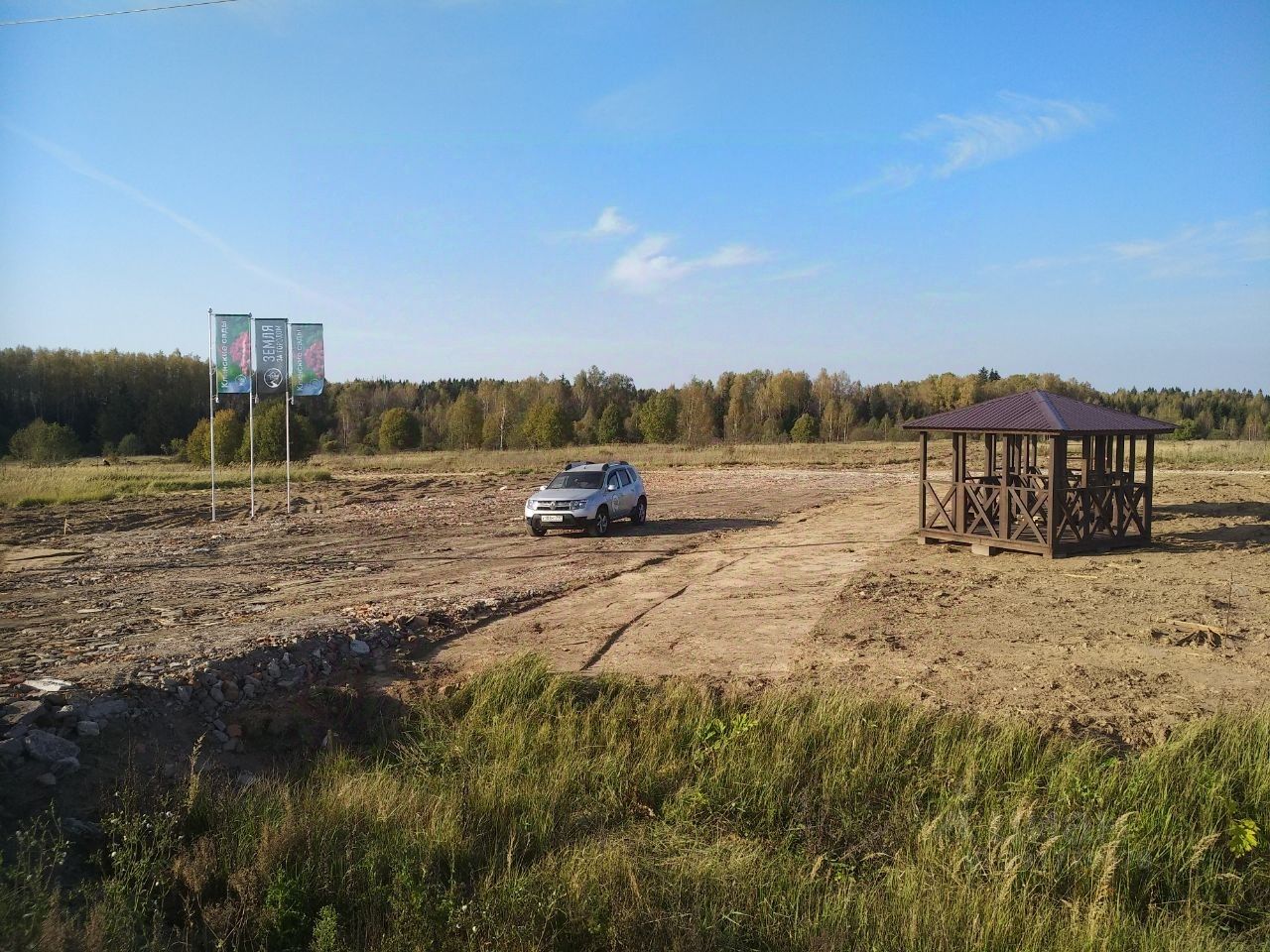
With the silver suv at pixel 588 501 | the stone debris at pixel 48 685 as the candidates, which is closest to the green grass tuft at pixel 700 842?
the stone debris at pixel 48 685

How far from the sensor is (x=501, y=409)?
98812mm

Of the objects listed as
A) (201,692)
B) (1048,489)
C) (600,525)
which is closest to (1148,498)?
(1048,489)

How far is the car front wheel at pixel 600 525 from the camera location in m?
20.8

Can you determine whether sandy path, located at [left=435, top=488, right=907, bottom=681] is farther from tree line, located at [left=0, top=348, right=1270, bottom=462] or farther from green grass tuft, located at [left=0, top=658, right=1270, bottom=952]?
tree line, located at [left=0, top=348, right=1270, bottom=462]

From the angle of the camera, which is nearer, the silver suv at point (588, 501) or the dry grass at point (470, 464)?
the silver suv at point (588, 501)

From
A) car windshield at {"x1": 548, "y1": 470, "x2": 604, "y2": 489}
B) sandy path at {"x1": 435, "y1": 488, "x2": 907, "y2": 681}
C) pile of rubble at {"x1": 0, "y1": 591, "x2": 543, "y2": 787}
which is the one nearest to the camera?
pile of rubble at {"x1": 0, "y1": 591, "x2": 543, "y2": 787}

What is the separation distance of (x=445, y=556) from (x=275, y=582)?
3665 mm

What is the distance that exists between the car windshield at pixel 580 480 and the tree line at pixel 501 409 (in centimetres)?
4226

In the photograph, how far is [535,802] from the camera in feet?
22.0

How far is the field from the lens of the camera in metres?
5.29

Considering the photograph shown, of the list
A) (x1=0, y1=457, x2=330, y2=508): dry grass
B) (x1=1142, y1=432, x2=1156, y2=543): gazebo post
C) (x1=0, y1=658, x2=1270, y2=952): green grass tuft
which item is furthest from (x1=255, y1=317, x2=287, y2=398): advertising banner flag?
(x1=1142, y1=432, x2=1156, y2=543): gazebo post

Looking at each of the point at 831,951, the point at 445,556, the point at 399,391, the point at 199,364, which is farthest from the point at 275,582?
the point at 399,391

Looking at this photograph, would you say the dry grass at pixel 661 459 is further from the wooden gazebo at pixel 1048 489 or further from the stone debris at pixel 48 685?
the stone debris at pixel 48 685

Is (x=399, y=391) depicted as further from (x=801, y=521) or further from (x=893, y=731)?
(x=893, y=731)
